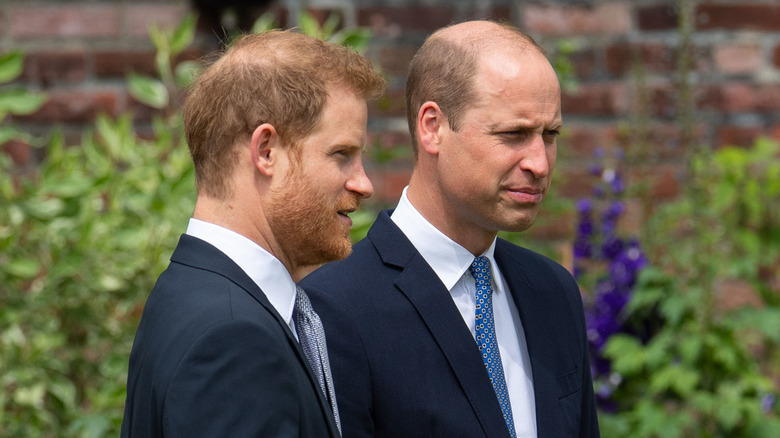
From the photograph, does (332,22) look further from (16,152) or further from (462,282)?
(462,282)

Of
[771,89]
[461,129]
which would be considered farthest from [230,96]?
[771,89]

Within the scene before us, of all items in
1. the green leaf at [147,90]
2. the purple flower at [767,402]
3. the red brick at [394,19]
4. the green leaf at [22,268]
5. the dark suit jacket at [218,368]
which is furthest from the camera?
the red brick at [394,19]

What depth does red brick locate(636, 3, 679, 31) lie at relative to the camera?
384 cm

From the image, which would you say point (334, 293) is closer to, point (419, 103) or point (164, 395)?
point (419, 103)

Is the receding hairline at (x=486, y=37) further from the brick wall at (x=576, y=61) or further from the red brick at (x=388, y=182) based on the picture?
the red brick at (x=388, y=182)

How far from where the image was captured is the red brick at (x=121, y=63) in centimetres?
360

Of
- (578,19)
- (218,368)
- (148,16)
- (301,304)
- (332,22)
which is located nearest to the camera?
(218,368)

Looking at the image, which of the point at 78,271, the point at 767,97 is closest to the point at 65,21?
the point at 78,271

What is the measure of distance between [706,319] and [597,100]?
92 cm

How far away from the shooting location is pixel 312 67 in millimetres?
1664

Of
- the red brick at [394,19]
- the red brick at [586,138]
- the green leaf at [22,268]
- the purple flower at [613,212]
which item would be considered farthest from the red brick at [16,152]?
the purple flower at [613,212]

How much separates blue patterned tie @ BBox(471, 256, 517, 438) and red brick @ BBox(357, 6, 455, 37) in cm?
166

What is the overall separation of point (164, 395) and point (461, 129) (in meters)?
0.91

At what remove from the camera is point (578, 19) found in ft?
12.5
